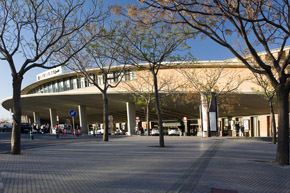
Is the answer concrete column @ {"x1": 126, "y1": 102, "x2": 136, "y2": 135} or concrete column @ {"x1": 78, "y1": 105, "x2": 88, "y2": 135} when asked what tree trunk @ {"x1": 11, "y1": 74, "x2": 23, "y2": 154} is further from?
concrete column @ {"x1": 78, "y1": 105, "x2": 88, "y2": 135}

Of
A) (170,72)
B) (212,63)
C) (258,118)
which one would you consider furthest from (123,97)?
(258,118)

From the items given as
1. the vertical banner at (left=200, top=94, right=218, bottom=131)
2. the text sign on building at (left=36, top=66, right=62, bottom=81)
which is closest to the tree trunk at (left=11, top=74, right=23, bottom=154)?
the vertical banner at (left=200, top=94, right=218, bottom=131)

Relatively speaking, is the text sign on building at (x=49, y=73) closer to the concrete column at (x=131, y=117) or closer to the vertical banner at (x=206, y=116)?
the concrete column at (x=131, y=117)

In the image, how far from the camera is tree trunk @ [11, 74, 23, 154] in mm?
12945

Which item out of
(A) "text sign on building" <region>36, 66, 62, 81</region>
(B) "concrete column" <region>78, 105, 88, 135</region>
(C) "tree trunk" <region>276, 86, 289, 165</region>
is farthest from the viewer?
(A) "text sign on building" <region>36, 66, 62, 81</region>

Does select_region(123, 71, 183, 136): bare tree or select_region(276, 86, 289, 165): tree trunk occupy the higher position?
select_region(123, 71, 183, 136): bare tree

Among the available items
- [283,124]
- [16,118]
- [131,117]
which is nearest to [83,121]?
[131,117]

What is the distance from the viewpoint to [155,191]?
5.96 metres

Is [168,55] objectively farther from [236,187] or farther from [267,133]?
[267,133]

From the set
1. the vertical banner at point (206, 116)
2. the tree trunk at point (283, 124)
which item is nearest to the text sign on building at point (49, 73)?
the vertical banner at point (206, 116)

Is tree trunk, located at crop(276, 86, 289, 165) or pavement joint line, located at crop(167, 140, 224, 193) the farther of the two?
tree trunk, located at crop(276, 86, 289, 165)

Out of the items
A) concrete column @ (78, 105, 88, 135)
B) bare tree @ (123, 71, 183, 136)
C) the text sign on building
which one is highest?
the text sign on building

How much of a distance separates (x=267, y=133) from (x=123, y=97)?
29.2m

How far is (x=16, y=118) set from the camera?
42.6ft
